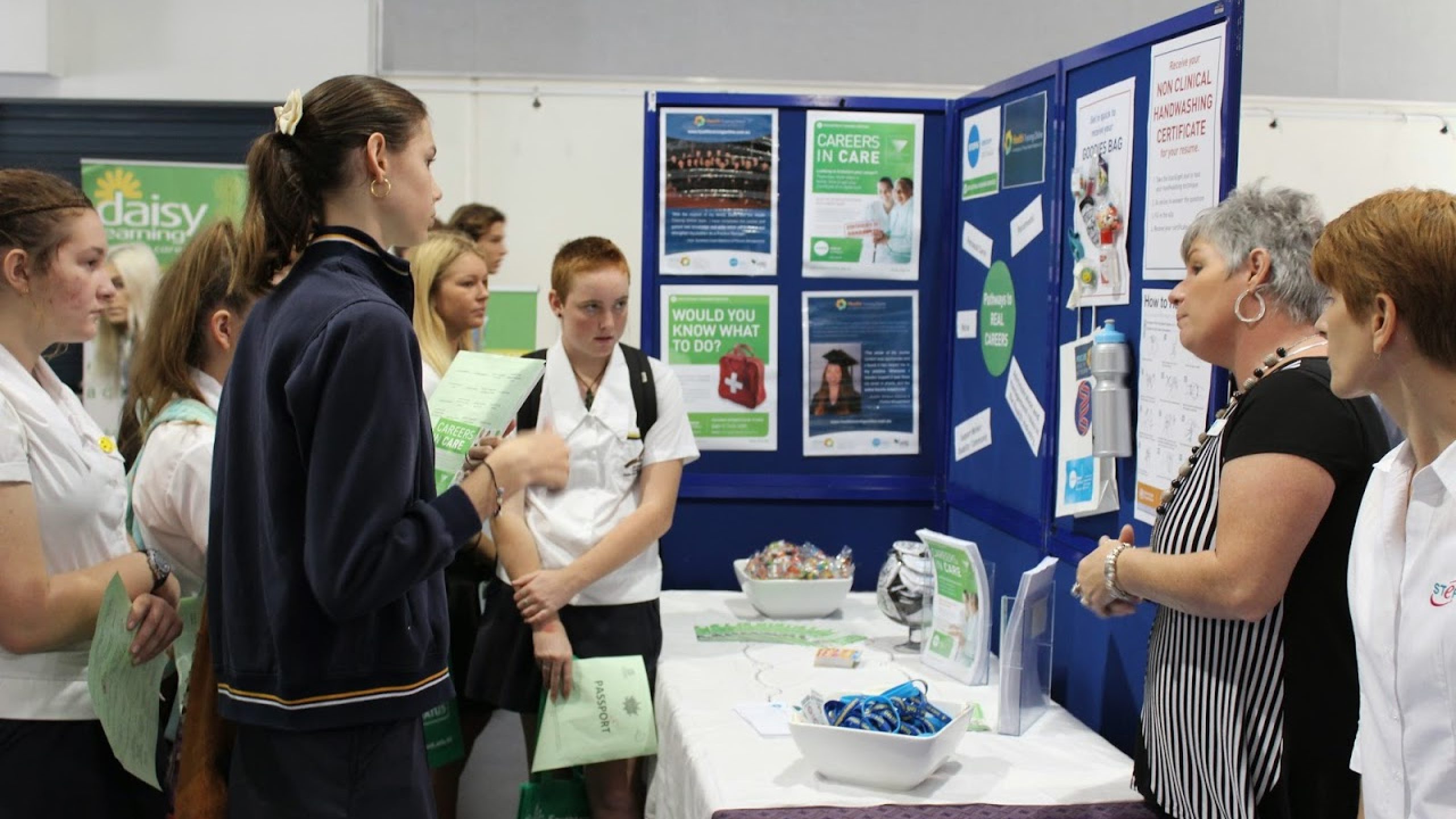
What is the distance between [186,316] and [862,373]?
1.79 meters

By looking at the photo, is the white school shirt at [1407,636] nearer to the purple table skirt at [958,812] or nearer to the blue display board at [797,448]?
the purple table skirt at [958,812]

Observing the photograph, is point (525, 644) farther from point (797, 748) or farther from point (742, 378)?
point (742, 378)

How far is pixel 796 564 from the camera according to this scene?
3.13 metres

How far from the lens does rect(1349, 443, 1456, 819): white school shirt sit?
1228 mm

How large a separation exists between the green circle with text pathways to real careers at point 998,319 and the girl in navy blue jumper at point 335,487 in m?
1.47

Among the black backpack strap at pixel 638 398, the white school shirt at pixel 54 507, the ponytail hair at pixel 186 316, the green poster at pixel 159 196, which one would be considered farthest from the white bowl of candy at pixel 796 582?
the green poster at pixel 159 196

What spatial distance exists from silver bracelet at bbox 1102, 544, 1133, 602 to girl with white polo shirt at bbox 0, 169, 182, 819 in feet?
4.44

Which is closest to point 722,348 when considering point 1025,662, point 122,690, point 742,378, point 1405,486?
point 742,378

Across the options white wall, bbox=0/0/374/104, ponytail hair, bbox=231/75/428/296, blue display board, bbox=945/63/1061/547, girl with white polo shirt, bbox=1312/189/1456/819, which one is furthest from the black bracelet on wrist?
white wall, bbox=0/0/374/104

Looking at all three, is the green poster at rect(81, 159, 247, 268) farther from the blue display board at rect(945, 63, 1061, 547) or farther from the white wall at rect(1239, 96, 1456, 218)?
the white wall at rect(1239, 96, 1456, 218)

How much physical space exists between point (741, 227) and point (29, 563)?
2067 millimetres

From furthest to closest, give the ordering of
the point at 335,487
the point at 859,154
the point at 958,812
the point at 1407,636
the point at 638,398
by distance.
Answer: the point at 859,154 < the point at 638,398 < the point at 958,812 < the point at 335,487 < the point at 1407,636

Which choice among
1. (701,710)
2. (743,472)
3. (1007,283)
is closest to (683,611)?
(743,472)

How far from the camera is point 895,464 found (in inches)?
134
